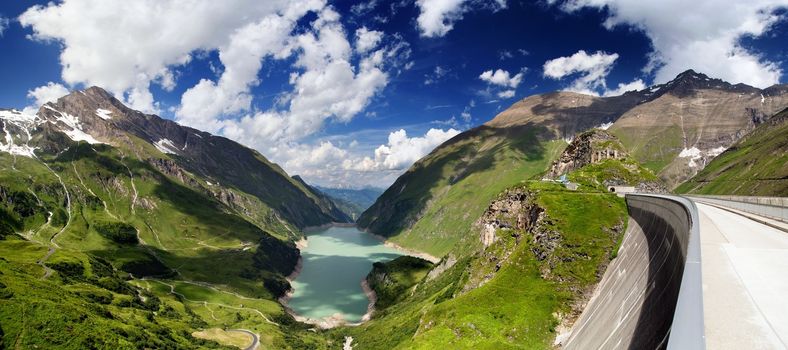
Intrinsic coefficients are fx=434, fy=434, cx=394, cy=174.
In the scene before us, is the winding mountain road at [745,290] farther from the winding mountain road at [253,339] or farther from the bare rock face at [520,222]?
the winding mountain road at [253,339]

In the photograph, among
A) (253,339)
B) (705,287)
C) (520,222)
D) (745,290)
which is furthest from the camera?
(253,339)

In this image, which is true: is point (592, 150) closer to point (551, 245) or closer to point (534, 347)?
point (551, 245)

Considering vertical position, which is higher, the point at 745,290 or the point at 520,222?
the point at 520,222

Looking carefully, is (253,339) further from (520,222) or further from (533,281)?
(533,281)

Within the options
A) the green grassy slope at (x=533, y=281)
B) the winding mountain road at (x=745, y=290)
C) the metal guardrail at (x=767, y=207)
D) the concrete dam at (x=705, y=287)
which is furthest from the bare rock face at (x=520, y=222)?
the winding mountain road at (x=745, y=290)

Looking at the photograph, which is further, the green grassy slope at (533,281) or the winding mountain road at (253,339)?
the winding mountain road at (253,339)

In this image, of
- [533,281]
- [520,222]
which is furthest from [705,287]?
[520,222]

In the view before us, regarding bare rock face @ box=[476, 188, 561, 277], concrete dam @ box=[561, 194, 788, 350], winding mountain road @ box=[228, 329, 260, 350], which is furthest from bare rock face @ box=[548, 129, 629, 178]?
winding mountain road @ box=[228, 329, 260, 350]

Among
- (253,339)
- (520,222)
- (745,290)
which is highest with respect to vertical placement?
(520,222)

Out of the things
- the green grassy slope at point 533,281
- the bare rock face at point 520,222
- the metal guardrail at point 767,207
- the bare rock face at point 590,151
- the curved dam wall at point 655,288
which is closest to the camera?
the curved dam wall at point 655,288
